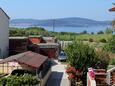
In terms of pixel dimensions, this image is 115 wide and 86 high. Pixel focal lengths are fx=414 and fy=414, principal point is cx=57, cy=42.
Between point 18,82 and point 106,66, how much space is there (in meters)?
9.45

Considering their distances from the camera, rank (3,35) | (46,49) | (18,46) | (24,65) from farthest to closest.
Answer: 1. (46,49)
2. (18,46)
3. (3,35)
4. (24,65)

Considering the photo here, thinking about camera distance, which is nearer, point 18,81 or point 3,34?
point 18,81

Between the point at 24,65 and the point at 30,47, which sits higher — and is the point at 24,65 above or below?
above

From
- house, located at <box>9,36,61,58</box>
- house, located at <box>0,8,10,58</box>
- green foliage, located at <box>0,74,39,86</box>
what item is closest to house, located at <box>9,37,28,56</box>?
house, located at <box>9,36,61,58</box>

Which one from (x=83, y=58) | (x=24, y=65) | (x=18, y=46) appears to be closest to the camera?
(x=83, y=58)

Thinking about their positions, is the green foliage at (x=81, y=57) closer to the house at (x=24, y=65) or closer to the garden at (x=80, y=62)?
the garden at (x=80, y=62)

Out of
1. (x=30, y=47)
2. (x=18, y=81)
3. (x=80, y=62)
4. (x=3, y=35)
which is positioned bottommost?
(x=30, y=47)

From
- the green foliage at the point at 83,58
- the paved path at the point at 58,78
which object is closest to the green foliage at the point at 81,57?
the green foliage at the point at 83,58

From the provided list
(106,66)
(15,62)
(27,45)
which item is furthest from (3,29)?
(106,66)

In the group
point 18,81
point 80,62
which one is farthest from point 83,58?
point 18,81

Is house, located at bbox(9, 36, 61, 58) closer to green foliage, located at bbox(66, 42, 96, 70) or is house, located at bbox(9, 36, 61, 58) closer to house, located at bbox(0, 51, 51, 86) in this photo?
house, located at bbox(0, 51, 51, 86)

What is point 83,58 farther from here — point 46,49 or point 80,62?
point 46,49

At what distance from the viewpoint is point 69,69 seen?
3350cm

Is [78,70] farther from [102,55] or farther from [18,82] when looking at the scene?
[18,82]
